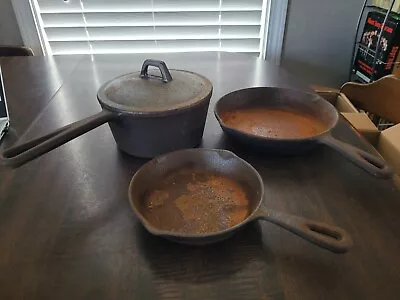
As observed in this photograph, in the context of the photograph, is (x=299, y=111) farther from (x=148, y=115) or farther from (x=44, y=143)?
(x=44, y=143)

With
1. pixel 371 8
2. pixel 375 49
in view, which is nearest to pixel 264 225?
pixel 375 49

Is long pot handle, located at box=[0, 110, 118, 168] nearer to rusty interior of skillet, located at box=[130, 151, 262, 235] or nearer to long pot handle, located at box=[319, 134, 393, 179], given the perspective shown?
rusty interior of skillet, located at box=[130, 151, 262, 235]

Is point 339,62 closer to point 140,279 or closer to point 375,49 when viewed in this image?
point 375,49

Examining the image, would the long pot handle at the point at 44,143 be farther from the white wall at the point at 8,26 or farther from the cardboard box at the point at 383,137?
the white wall at the point at 8,26

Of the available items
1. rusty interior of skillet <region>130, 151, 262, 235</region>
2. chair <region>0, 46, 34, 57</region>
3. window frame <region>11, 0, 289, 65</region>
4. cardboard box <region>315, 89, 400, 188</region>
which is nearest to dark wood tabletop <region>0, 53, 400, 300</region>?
rusty interior of skillet <region>130, 151, 262, 235</region>

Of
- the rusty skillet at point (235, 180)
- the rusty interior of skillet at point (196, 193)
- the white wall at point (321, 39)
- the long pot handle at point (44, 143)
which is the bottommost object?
the white wall at point (321, 39)

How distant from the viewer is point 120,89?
652mm

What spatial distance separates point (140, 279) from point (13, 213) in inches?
10.3

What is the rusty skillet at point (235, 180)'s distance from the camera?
428 mm

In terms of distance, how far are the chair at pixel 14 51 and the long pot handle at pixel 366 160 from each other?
129cm

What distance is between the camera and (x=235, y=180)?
0.58 m

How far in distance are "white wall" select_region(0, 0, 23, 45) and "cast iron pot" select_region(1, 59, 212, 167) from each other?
1343 millimetres

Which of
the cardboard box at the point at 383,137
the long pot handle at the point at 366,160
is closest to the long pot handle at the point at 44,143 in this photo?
the long pot handle at the point at 366,160

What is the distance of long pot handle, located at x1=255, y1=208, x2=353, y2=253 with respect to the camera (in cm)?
41
